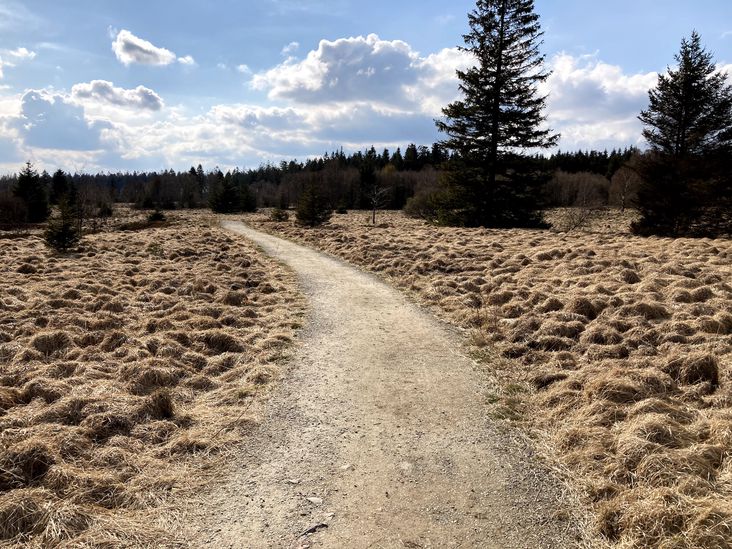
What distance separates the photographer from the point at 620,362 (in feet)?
23.9

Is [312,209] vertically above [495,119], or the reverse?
[495,119]

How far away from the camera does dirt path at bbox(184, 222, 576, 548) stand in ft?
13.5

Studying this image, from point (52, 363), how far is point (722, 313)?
38.9 feet

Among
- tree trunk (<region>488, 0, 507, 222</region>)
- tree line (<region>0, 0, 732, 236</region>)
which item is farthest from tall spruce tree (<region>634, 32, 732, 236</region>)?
tree trunk (<region>488, 0, 507, 222</region>)

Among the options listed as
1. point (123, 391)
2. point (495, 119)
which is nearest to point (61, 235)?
point (123, 391)

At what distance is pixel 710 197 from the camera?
22.5m

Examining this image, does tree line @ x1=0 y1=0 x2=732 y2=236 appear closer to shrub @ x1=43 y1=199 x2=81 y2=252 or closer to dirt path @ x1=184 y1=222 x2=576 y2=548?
shrub @ x1=43 y1=199 x2=81 y2=252

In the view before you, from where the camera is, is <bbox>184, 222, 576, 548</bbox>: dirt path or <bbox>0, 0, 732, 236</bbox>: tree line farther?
<bbox>0, 0, 732, 236</bbox>: tree line

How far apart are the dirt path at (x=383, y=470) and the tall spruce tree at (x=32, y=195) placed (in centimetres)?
4996

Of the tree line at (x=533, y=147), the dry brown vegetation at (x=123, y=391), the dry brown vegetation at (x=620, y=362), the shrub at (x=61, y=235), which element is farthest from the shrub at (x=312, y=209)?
the dry brown vegetation at (x=123, y=391)

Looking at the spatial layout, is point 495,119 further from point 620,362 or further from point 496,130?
point 620,362

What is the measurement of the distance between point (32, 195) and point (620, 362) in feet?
184

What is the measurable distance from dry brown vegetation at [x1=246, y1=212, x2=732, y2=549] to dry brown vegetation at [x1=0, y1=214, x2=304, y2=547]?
4.06m

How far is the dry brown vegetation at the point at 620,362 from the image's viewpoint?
13.8ft
